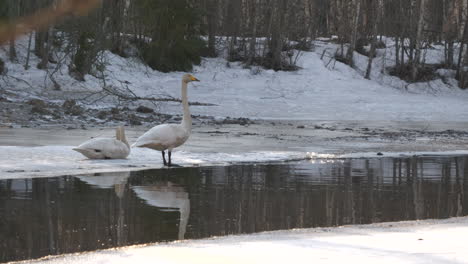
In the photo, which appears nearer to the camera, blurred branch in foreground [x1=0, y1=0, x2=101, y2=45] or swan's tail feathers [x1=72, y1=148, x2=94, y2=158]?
blurred branch in foreground [x1=0, y1=0, x2=101, y2=45]

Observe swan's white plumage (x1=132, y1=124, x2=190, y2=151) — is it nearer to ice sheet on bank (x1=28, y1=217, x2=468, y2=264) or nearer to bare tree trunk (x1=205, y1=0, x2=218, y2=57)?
ice sheet on bank (x1=28, y1=217, x2=468, y2=264)

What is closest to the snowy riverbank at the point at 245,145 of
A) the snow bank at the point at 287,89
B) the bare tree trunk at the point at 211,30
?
the snow bank at the point at 287,89

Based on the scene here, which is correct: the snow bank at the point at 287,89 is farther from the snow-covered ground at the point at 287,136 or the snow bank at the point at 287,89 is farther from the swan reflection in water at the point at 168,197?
the swan reflection in water at the point at 168,197

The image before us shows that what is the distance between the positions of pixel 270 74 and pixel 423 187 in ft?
83.8

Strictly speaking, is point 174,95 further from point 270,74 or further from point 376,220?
point 376,220

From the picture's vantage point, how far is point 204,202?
7844 millimetres

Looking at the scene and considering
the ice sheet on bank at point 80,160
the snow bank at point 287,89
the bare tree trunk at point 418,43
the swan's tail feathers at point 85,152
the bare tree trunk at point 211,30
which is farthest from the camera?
the bare tree trunk at point 211,30

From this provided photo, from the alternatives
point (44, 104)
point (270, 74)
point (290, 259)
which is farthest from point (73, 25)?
point (290, 259)

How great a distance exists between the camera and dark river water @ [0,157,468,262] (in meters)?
5.99

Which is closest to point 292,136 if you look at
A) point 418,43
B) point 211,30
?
point 418,43

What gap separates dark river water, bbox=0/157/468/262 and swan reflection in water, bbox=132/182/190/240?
0.01 m

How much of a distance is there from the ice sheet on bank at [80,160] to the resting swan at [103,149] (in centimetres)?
11

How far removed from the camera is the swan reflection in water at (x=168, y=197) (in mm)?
7148

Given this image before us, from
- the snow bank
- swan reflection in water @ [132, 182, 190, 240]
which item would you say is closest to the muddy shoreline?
the snow bank
